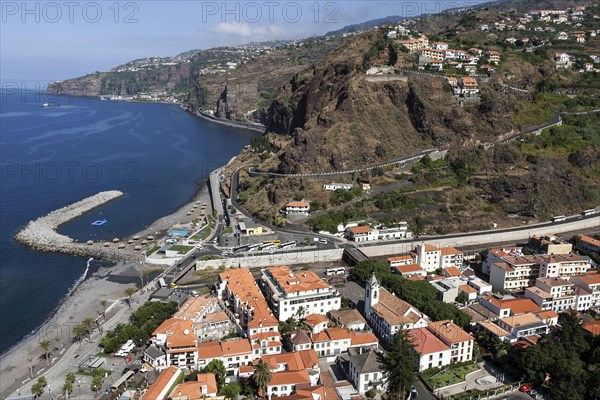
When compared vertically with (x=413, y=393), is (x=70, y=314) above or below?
below

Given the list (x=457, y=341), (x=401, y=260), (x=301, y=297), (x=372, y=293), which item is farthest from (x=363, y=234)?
(x=457, y=341)

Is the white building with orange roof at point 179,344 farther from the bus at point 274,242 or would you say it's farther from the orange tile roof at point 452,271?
the orange tile roof at point 452,271

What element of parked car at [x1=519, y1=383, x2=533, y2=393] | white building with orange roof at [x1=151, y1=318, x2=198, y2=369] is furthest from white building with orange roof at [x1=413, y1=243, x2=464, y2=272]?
white building with orange roof at [x1=151, y1=318, x2=198, y2=369]

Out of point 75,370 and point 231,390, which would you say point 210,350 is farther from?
point 75,370

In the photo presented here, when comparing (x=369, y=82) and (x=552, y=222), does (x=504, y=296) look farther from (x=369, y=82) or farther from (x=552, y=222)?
(x=369, y=82)

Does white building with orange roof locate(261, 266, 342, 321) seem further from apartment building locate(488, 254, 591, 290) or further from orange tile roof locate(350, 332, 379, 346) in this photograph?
apartment building locate(488, 254, 591, 290)

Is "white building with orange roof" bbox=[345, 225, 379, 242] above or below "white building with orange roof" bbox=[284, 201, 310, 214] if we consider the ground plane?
below
